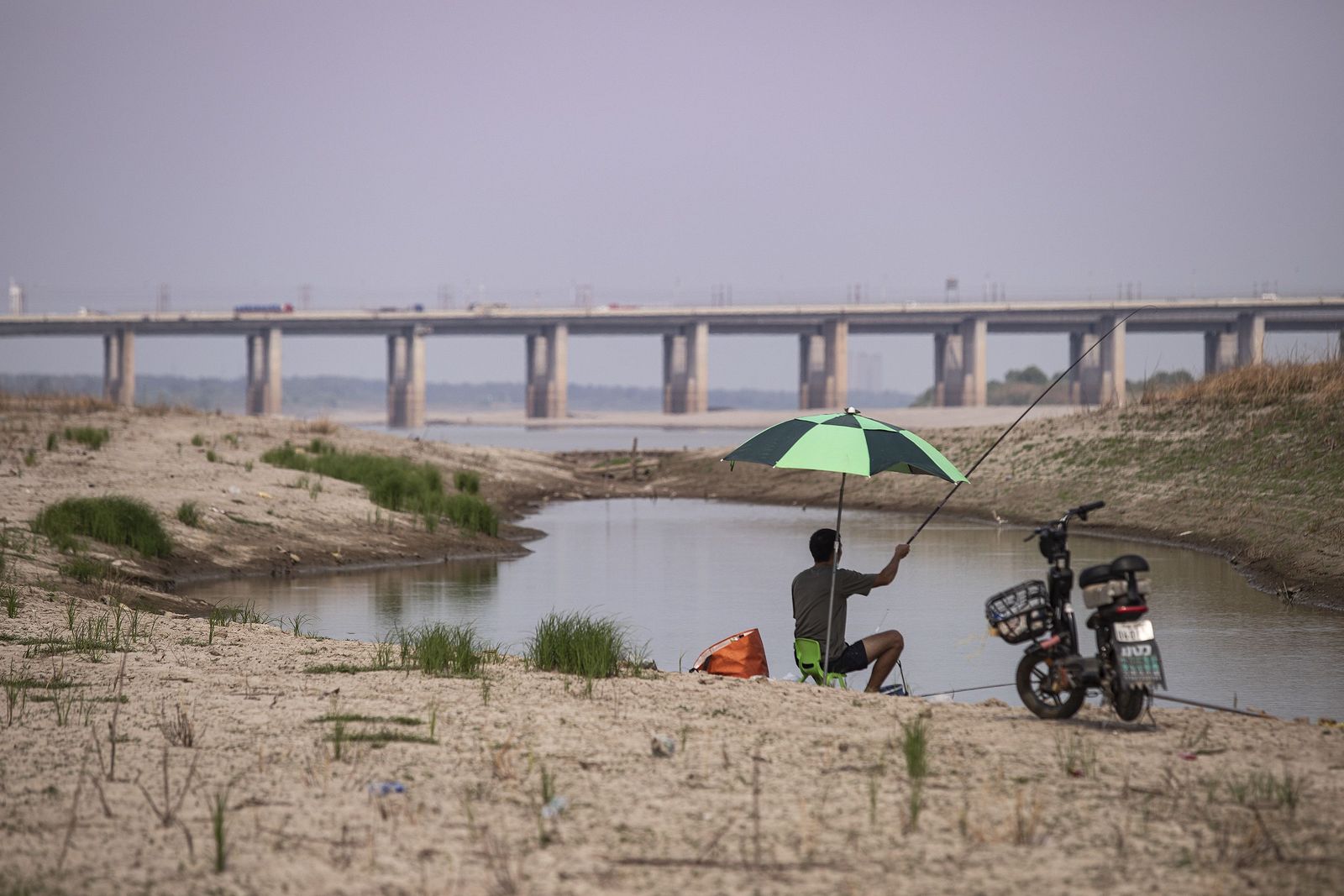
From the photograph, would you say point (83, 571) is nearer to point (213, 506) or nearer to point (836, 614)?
point (213, 506)

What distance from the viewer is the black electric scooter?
25.5ft

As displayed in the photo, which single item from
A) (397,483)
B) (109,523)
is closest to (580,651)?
(109,523)

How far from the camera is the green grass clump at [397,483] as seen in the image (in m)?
→ 24.3

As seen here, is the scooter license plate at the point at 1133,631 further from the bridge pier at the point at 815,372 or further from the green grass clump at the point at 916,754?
the bridge pier at the point at 815,372

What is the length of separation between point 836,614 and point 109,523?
10.7m

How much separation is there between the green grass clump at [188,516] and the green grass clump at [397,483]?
451cm

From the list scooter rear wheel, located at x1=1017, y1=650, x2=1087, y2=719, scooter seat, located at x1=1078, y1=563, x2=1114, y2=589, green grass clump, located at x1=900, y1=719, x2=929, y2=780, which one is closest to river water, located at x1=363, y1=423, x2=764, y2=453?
scooter rear wheel, located at x1=1017, y1=650, x2=1087, y2=719

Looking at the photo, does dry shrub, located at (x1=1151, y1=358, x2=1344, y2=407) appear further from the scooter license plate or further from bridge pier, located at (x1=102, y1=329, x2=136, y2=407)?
bridge pier, located at (x1=102, y1=329, x2=136, y2=407)

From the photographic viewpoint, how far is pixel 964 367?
132375 mm

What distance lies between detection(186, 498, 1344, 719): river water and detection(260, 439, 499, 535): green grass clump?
1.16 meters

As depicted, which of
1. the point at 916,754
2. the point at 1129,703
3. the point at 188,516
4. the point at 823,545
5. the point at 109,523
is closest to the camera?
the point at 916,754

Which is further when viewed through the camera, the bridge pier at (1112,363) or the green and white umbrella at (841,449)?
the bridge pier at (1112,363)

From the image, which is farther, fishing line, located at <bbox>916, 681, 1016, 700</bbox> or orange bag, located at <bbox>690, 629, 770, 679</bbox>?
fishing line, located at <bbox>916, 681, 1016, 700</bbox>

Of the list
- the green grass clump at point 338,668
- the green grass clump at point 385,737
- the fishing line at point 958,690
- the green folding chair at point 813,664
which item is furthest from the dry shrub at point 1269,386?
the green grass clump at point 385,737
